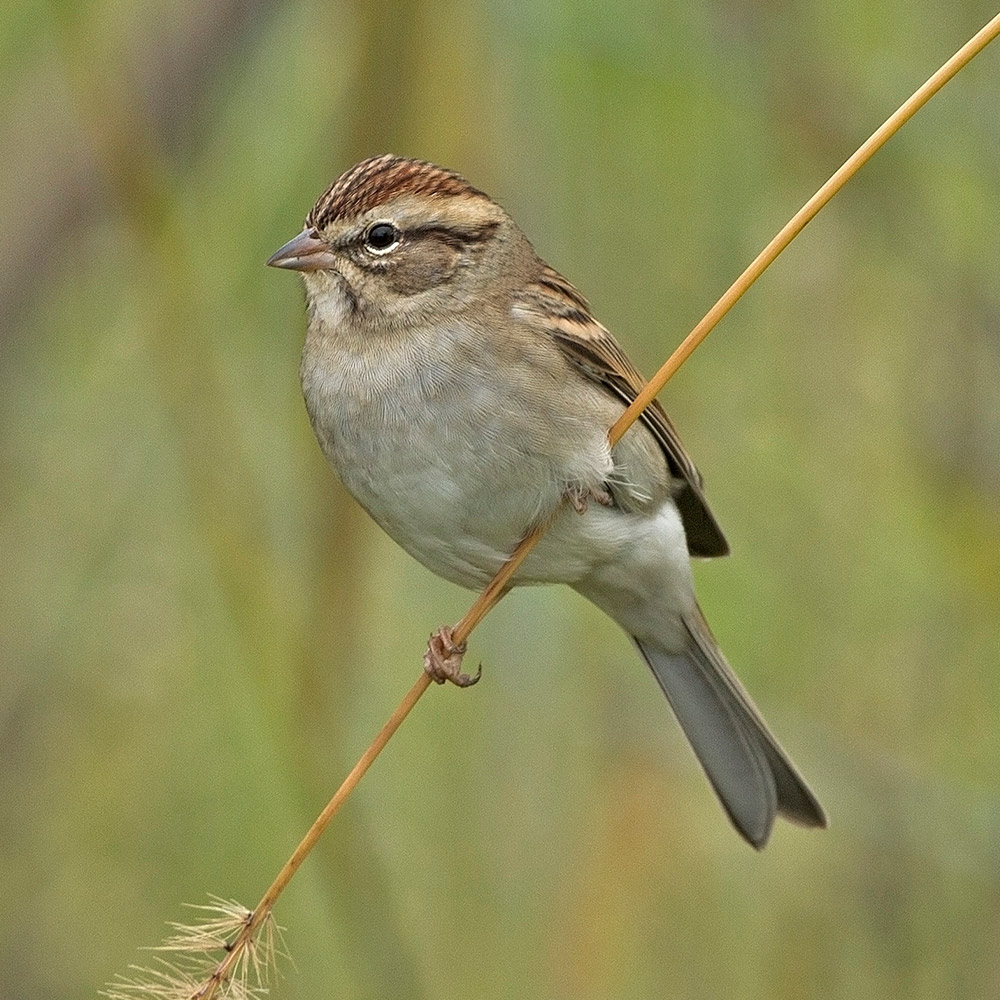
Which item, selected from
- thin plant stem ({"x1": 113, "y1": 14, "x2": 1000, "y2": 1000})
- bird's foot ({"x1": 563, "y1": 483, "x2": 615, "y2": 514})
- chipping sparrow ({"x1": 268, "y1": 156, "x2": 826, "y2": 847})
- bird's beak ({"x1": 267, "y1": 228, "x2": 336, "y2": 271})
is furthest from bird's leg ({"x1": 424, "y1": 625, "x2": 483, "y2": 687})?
bird's beak ({"x1": 267, "y1": 228, "x2": 336, "y2": 271})

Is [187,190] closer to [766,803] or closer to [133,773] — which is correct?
[133,773]

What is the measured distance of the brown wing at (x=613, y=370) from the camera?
10.6 feet

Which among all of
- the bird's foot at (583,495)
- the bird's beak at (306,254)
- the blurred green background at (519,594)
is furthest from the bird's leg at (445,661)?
the bird's beak at (306,254)

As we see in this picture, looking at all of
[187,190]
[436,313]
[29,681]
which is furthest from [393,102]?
[29,681]

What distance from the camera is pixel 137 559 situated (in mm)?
4055

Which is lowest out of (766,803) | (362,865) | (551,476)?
(362,865)

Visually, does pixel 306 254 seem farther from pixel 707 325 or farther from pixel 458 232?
pixel 707 325

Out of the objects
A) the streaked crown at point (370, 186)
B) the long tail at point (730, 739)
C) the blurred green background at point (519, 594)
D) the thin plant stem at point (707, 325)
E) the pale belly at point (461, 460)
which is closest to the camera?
the thin plant stem at point (707, 325)

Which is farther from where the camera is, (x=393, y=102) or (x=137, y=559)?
(x=137, y=559)

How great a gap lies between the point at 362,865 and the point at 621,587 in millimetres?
830

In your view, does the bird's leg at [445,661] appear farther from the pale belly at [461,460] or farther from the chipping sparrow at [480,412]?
the pale belly at [461,460]

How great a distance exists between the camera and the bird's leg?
307 centimetres

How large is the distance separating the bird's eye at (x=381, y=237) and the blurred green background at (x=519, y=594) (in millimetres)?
197

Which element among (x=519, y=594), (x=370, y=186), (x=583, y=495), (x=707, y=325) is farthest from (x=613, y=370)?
(x=707, y=325)
